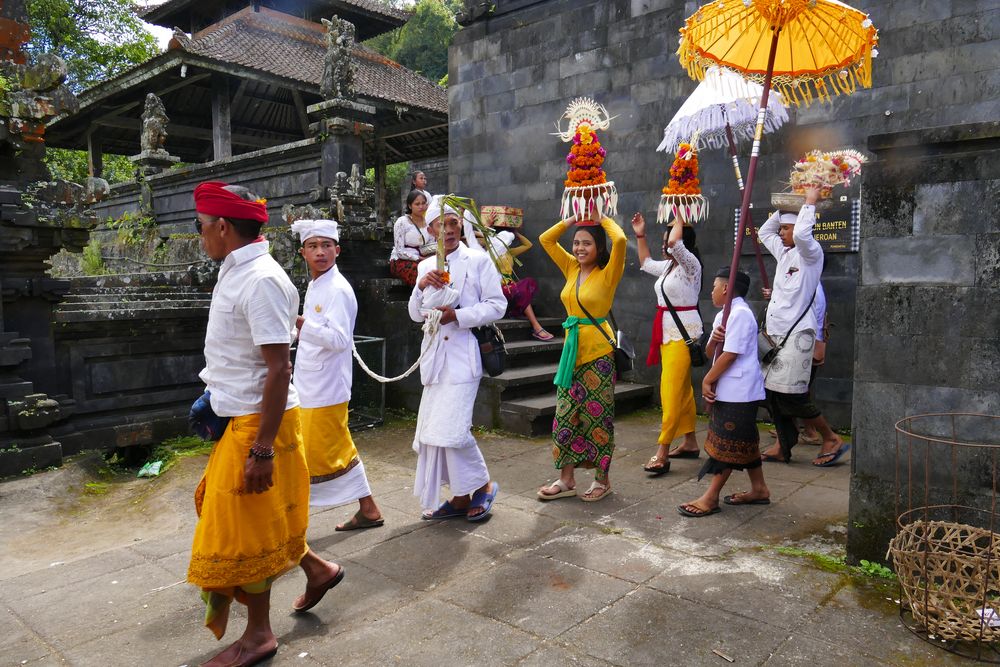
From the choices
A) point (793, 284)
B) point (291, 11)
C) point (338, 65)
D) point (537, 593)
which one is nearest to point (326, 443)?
point (537, 593)

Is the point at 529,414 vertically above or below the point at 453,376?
below

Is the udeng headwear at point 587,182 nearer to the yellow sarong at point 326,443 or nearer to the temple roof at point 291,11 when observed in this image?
the yellow sarong at point 326,443

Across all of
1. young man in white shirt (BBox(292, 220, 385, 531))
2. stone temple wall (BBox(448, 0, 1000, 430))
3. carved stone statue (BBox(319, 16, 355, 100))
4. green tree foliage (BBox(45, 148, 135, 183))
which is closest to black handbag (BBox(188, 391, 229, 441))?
young man in white shirt (BBox(292, 220, 385, 531))

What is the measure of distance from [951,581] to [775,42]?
3.16 metres

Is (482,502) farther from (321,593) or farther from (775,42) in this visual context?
(775,42)

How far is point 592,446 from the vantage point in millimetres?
4805

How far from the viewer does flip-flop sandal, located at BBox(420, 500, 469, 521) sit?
4.50 metres

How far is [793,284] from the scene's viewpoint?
5637 mm

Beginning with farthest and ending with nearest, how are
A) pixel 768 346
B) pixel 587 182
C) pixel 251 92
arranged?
pixel 251 92, pixel 768 346, pixel 587 182

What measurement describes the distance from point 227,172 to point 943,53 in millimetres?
9801

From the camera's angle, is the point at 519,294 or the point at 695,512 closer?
the point at 695,512

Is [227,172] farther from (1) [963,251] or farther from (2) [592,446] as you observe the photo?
(1) [963,251]

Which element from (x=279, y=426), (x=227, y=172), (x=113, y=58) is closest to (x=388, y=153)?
(x=227, y=172)

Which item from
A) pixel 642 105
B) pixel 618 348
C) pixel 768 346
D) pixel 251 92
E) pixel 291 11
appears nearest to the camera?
pixel 618 348
